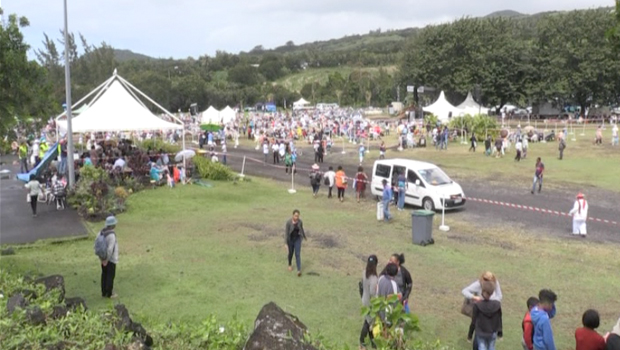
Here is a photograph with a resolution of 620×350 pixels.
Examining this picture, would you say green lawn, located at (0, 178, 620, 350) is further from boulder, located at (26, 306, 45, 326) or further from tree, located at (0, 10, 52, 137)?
tree, located at (0, 10, 52, 137)

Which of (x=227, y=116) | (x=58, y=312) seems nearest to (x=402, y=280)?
(x=58, y=312)

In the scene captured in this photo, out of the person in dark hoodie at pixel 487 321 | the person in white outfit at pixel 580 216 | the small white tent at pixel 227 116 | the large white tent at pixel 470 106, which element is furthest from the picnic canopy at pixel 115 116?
the large white tent at pixel 470 106

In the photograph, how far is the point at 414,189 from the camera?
20234mm

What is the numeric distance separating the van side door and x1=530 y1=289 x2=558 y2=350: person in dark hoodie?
12.7 meters

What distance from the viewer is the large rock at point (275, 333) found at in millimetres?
5355

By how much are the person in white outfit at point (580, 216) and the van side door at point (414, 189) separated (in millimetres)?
5421

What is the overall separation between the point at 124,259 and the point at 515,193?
1594 centimetres

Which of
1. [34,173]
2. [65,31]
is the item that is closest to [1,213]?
[34,173]

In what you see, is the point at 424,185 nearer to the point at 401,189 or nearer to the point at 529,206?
the point at 401,189

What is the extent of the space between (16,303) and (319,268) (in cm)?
739

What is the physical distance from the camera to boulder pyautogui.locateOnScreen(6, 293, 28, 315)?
6.40 meters

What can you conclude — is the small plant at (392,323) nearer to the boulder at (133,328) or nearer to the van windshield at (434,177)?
the boulder at (133,328)

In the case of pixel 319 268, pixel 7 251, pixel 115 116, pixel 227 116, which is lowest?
pixel 319 268

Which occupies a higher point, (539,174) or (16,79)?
(16,79)
